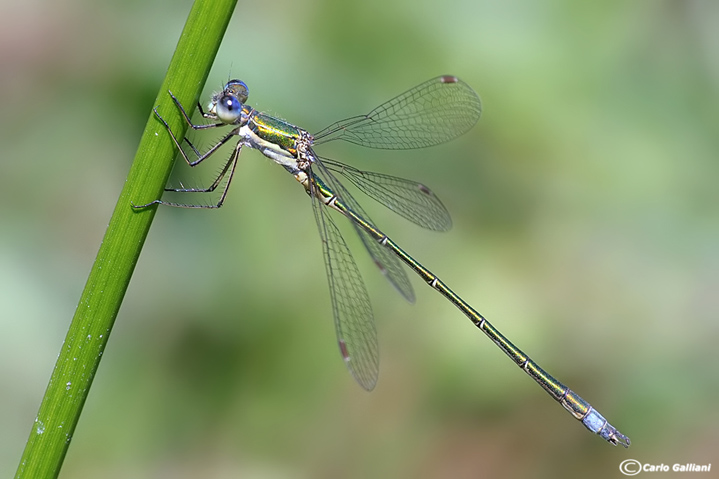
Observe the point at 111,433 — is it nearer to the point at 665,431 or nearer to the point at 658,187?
the point at 665,431

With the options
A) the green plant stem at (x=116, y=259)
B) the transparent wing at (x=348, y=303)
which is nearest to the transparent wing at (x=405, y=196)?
the transparent wing at (x=348, y=303)

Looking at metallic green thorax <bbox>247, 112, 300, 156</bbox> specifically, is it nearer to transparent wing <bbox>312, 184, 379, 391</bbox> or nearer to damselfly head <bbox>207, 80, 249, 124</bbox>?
damselfly head <bbox>207, 80, 249, 124</bbox>

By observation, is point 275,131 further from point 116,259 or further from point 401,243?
point 116,259

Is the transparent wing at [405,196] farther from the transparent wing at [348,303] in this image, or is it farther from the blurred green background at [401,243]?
the blurred green background at [401,243]

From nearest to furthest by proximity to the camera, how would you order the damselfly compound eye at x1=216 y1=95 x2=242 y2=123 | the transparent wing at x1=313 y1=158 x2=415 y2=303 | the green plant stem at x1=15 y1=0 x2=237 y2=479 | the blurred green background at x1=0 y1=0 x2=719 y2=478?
the green plant stem at x1=15 y1=0 x2=237 y2=479
the damselfly compound eye at x1=216 y1=95 x2=242 y2=123
the blurred green background at x1=0 y1=0 x2=719 y2=478
the transparent wing at x1=313 y1=158 x2=415 y2=303

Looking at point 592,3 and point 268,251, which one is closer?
point 268,251

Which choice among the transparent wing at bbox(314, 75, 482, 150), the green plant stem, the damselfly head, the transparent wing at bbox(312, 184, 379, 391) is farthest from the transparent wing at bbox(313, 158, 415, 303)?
the green plant stem

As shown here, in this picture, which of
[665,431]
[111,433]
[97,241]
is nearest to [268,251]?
[97,241]
